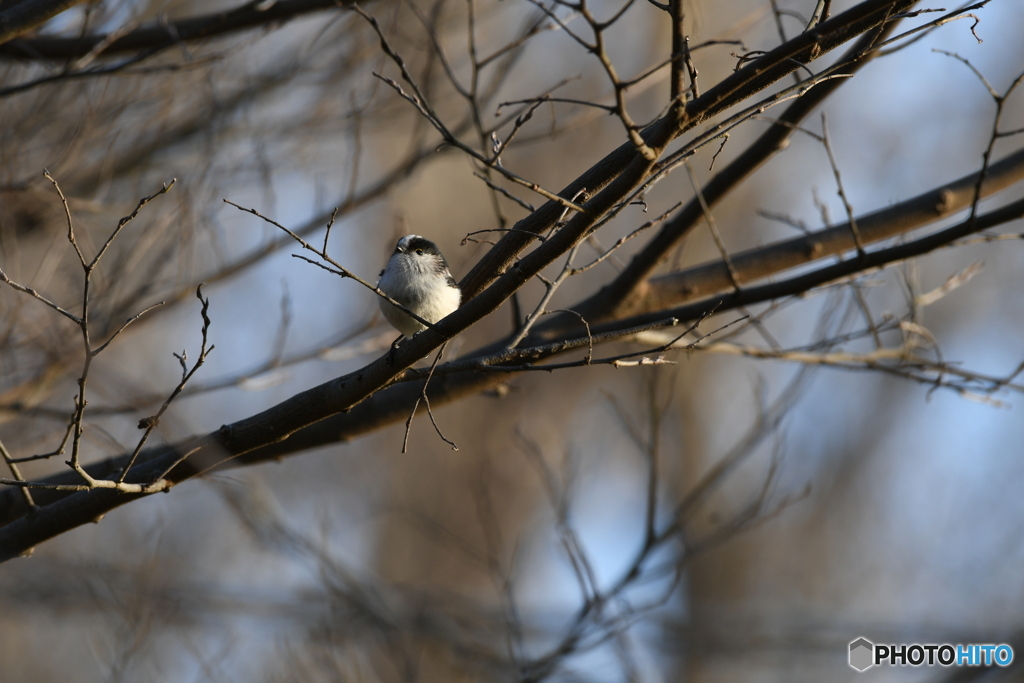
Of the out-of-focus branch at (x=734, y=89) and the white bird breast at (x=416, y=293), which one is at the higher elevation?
the white bird breast at (x=416, y=293)

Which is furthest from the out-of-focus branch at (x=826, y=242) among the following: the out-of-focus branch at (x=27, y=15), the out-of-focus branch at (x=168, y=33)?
Result: the out-of-focus branch at (x=27, y=15)

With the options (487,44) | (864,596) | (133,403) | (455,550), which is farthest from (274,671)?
(864,596)

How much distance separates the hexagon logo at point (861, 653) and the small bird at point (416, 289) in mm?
4803

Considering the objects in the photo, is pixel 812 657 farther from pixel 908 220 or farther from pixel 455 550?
pixel 908 220

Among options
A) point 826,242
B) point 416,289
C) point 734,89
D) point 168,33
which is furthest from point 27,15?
point 826,242

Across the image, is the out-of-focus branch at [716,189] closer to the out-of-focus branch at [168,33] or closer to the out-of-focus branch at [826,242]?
the out-of-focus branch at [826,242]

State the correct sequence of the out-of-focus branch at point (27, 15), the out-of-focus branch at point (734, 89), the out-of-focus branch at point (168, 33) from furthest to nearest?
1. the out-of-focus branch at point (168, 33)
2. the out-of-focus branch at point (27, 15)
3. the out-of-focus branch at point (734, 89)

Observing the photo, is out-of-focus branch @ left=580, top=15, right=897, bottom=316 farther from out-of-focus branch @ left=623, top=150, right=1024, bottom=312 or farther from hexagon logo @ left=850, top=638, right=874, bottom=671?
hexagon logo @ left=850, top=638, right=874, bottom=671

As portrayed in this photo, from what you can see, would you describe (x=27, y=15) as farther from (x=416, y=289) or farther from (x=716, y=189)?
(x=716, y=189)

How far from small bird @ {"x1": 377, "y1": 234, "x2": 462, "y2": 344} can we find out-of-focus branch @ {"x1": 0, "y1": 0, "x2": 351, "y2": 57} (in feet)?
4.06

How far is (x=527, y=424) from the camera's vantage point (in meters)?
10.2

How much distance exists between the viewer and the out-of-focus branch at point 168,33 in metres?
3.50

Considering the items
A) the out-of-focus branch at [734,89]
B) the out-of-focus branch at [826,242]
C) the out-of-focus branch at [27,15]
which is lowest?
the out-of-focus branch at [734,89]

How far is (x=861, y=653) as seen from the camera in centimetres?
620
